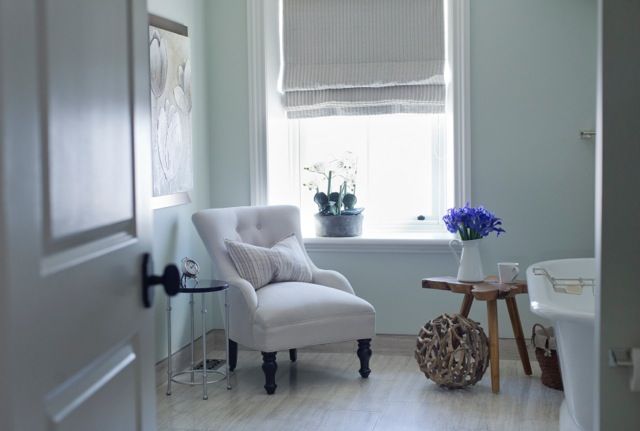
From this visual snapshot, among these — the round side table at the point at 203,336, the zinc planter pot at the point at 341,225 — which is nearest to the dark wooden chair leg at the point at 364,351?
the round side table at the point at 203,336

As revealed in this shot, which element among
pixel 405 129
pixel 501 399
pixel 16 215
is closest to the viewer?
pixel 16 215

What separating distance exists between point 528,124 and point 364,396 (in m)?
1.81

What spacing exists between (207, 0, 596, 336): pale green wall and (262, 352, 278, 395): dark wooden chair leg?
112cm

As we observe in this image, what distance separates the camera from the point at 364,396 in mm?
4199

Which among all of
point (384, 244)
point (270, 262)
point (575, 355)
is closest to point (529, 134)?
point (384, 244)

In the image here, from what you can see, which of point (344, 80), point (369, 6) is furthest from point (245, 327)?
point (369, 6)

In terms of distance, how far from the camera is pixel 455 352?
420 cm

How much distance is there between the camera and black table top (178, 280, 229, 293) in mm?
4180

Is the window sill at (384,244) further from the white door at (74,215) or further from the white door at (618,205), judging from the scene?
the white door at (74,215)

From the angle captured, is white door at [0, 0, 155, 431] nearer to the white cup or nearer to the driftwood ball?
the driftwood ball

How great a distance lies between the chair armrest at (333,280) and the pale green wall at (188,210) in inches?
30.3

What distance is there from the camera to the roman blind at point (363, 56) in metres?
5.00

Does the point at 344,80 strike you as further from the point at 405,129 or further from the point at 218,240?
the point at 218,240

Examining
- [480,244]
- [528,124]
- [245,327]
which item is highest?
[528,124]
